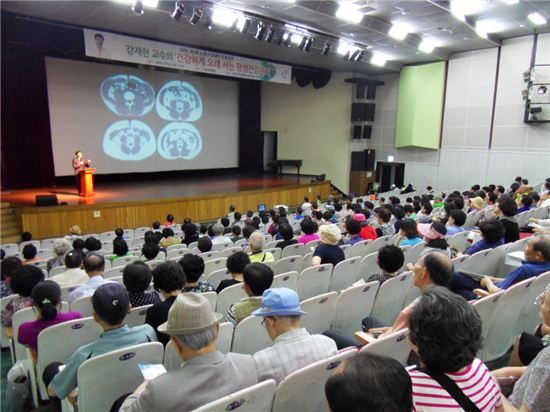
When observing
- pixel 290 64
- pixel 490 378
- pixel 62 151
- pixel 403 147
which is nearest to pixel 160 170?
pixel 62 151

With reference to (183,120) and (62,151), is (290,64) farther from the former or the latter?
(62,151)

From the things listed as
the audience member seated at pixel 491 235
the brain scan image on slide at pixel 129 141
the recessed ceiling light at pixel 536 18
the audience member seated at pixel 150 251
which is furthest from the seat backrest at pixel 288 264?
the brain scan image on slide at pixel 129 141

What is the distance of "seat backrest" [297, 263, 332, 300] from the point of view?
361cm

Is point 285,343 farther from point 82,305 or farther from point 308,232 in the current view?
point 308,232

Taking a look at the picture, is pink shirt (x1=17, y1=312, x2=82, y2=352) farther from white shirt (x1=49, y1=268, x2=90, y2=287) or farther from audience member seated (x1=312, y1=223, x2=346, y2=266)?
audience member seated (x1=312, y1=223, x2=346, y2=266)

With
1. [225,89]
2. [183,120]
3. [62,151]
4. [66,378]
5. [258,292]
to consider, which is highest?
[225,89]

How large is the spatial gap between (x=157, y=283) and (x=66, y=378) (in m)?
0.79

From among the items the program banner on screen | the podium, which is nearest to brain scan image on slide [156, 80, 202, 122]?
the program banner on screen

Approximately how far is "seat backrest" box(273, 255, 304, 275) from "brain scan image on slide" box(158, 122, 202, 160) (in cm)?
1175

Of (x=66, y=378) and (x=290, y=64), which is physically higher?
(x=290, y=64)

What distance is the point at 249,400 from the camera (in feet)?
4.79

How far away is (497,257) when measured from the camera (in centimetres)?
394

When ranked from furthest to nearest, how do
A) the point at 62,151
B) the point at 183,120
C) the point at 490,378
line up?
1. the point at 183,120
2. the point at 62,151
3. the point at 490,378

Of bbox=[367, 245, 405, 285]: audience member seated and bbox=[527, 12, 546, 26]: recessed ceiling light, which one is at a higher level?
bbox=[527, 12, 546, 26]: recessed ceiling light
